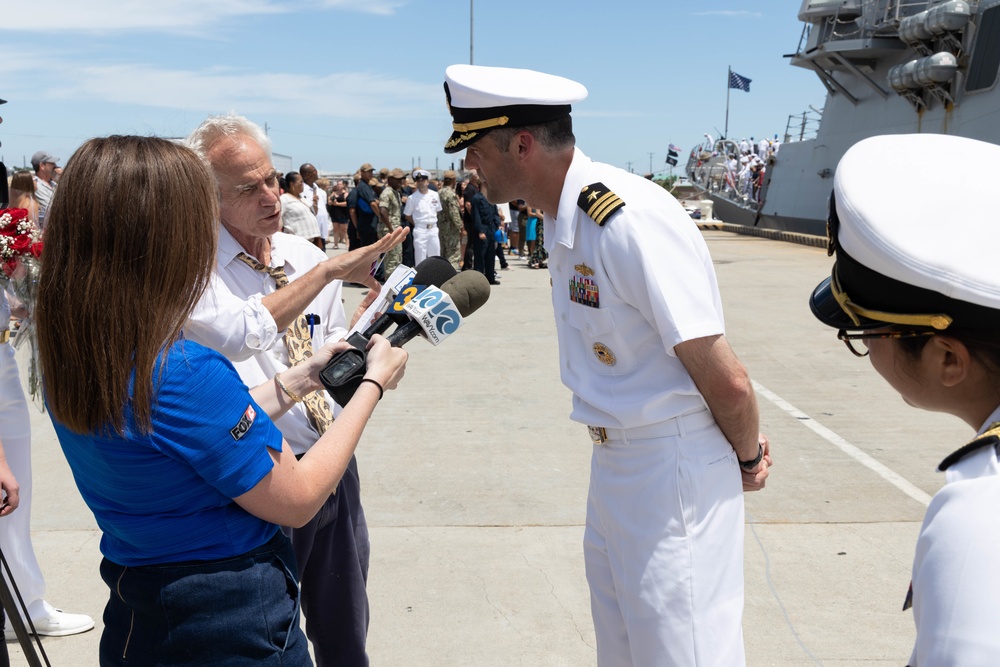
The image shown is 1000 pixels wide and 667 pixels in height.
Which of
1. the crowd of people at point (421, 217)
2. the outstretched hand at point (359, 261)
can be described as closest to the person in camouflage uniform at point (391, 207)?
the crowd of people at point (421, 217)

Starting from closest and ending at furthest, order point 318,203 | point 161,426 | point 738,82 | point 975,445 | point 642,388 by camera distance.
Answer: point 975,445 → point 161,426 → point 642,388 → point 318,203 → point 738,82

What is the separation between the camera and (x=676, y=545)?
217cm

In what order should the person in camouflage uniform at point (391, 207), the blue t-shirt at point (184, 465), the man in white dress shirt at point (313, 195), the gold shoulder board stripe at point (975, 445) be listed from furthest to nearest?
the man in white dress shirt at point (313, 195) < the person in camouflage uniform at point (391, 207) < the blue t-shirt at point (184, 465) < the gold shoulder board stripe at point (975, 445)

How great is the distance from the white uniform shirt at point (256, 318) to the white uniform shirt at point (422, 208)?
36.5 feet

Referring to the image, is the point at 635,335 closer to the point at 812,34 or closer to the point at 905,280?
the point at 905,280

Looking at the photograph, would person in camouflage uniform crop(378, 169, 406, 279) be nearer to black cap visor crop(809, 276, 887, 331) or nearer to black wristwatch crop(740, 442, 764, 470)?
black wristwatch crop(740, 442, 764, 470)

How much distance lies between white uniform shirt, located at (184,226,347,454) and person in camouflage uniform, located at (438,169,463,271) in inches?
458

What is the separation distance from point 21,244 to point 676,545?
8.48 feet

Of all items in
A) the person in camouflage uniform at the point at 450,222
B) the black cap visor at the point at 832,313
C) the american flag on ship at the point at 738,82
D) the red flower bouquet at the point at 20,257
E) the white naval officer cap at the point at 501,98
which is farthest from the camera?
the american flag on ship at the point at 738,82

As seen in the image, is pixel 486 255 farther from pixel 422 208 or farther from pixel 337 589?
pixel 337 589

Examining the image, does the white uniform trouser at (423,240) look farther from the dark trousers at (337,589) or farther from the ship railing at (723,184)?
the ship railing at (723,184)

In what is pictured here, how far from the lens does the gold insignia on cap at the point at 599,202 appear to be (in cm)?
215

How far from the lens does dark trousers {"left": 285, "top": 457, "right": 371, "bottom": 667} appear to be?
2.83m

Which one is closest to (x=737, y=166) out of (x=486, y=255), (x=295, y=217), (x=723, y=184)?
(x=723, y=184)
